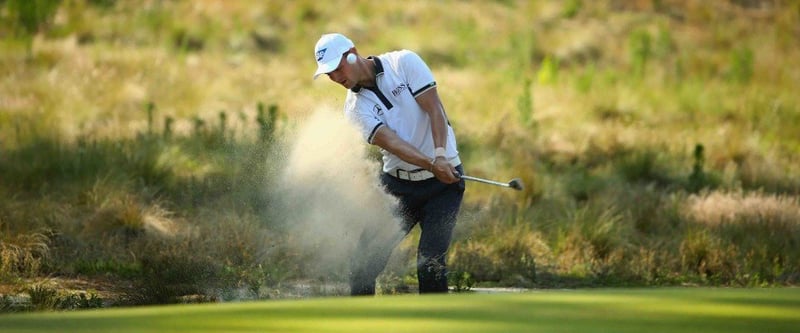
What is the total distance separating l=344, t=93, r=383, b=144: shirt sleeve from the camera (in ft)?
23.6

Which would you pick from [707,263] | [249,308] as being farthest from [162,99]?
[249,308]

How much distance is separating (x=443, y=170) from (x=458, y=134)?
953 centimetres

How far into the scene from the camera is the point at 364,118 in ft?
23.8

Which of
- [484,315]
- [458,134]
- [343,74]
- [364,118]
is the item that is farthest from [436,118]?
[458,134]

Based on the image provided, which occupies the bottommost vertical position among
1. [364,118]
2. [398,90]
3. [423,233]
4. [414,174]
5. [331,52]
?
[423,233]

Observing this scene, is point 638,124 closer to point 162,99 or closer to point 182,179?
point 162,99

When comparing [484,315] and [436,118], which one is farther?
[436,118]

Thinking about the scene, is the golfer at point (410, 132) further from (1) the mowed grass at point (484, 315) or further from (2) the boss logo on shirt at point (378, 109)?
(1) the mowed grass at point (484, 315)

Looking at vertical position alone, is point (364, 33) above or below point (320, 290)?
above

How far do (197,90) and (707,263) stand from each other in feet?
31.3

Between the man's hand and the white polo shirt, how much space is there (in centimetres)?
24

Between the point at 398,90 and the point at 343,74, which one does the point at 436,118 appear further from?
the point at 343,74

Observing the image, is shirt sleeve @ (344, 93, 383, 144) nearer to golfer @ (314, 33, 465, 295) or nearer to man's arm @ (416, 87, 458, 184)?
golfer @ (314, 33, 465, 295)

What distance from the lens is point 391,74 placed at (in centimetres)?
727
